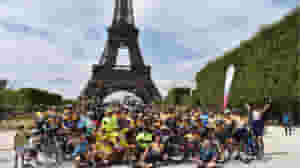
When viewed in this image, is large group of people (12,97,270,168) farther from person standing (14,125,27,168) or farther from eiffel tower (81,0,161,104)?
eiffel tower (81,0,161,104)

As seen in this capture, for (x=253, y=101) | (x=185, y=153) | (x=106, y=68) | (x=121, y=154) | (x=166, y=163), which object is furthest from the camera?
(x=106, y=68)

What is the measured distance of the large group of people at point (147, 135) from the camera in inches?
254

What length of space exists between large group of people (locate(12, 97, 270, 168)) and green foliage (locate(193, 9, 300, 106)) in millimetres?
14538

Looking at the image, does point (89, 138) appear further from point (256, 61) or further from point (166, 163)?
point (256, 61)

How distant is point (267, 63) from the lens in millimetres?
24500

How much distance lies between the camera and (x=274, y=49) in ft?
78.3

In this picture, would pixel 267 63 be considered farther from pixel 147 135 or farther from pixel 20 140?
pixel 20 140

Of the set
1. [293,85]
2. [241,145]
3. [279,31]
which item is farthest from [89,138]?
[279,31]

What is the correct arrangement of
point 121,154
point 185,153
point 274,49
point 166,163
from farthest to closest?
point 274,49, point 185,153, point 166,163, point 121,154

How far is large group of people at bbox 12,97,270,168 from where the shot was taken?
646cm

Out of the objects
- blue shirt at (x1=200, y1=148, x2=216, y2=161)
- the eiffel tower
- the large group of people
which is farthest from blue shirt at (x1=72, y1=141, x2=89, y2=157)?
the eiffel tower

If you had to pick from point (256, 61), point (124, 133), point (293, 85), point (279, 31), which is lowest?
point (124, 133)

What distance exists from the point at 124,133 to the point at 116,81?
35.6 m

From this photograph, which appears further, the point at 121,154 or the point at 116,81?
the point at 116,81
